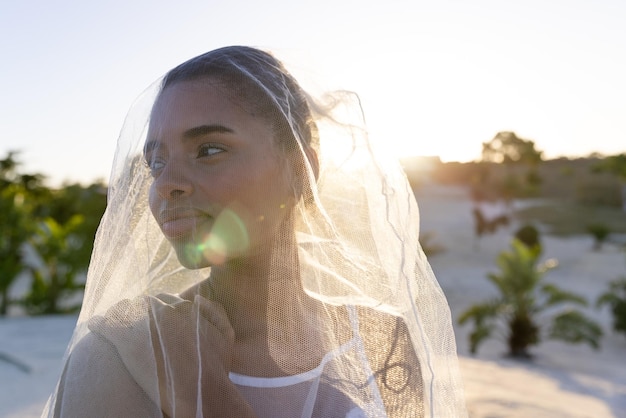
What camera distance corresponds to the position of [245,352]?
1371mm

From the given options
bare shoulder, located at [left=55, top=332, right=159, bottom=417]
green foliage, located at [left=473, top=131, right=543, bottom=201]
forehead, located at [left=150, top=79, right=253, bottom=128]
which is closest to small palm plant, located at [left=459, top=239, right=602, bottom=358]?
forehead, located at [left=150, top=79, right=253, bottom=128]

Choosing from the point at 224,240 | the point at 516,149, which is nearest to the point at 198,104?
the point at 224,240

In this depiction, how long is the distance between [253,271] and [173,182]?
1.09 ft

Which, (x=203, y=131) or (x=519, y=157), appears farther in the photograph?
(x=519, y=157)

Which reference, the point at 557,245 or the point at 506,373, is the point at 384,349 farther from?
the point at 557,245

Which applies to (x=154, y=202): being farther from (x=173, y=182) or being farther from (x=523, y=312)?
(x=523, y=312)

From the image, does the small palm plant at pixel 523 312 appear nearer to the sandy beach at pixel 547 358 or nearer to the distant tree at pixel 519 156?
the sandy beach at pixel 547 358

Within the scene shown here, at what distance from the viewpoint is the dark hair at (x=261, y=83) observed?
55.1 inches

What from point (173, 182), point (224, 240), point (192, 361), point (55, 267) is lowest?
point (55, 267)

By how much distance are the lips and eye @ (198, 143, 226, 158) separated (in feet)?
0.44

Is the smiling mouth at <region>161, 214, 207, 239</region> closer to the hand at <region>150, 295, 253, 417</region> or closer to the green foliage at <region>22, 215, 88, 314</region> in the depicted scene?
the hand at <region>150, 295, 253, 417</region>

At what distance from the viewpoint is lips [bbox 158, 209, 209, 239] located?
1.31 meters

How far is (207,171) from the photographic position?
1.32m

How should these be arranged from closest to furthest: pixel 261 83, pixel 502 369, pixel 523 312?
pixel 261 83
pixel 502 369
pixel 523 312
